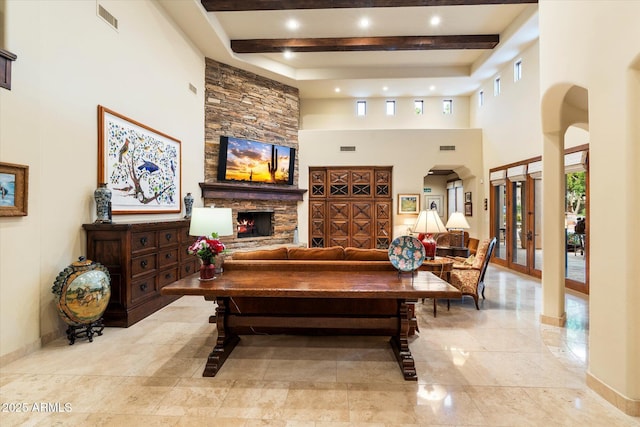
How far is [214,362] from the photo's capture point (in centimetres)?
258

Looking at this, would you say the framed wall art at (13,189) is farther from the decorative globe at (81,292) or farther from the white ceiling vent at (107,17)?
the white ceiling vent at (107,17)

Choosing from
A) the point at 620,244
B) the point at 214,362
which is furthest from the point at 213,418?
the point at 620,244

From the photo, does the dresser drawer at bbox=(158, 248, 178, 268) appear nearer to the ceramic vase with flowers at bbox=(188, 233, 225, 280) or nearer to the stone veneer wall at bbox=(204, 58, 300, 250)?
the ceramic vase with flowers at bbox=(188, 233, 225, 280)

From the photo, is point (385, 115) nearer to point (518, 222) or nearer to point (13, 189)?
point (518, 222)

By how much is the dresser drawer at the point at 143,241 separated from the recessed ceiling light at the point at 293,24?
4946 millimetres

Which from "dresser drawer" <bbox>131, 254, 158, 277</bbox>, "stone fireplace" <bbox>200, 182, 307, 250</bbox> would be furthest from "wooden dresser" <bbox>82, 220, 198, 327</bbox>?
"stone fireplace" <bbox>200, 182, 307, 250</bbox>

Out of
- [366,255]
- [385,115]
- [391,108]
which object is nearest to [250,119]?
[385,115]

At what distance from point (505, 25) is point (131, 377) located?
27.5 ft

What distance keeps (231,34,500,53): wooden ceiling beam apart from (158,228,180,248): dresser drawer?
14.8 feet

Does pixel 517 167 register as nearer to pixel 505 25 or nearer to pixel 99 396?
pixel 505 25

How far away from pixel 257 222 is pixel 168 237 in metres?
3.63

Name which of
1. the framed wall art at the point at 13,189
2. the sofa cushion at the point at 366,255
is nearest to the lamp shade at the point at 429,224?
the sofa cushion at the point at 366,255

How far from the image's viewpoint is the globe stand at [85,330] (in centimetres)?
309

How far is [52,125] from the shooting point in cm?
307
